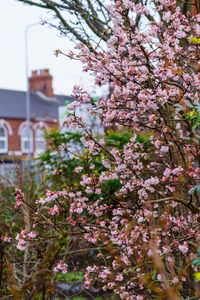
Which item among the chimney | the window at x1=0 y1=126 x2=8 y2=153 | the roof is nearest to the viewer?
the window at x1=0 y1=126 x2=8 y2=153

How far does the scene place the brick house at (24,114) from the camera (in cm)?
3225

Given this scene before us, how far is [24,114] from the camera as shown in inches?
1305

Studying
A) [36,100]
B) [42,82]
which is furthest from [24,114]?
→ [42,82]

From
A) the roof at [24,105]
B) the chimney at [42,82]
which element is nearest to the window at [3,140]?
the roof at [24,105]

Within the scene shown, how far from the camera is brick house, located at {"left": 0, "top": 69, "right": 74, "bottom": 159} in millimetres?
32250

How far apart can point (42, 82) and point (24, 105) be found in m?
4.32

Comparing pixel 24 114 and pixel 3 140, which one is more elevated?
pixel 24 114

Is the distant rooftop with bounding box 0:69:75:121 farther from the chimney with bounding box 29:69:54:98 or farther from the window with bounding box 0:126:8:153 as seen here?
the window with bounding box 0:126:8:153

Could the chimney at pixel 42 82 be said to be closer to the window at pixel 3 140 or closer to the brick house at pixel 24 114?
the brick house at pixel 24 114

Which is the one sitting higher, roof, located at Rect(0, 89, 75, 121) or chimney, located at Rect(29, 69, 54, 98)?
chimney, located at Rect(29, 69, 54, 98)

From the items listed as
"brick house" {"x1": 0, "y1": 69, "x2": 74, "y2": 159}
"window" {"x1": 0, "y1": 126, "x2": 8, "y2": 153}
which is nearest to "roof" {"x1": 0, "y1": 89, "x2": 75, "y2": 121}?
"brick house" {"x1": 0, "y1": 69, "x2": 74, "y2": 159}

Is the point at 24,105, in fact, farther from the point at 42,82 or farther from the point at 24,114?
the point at 42,82

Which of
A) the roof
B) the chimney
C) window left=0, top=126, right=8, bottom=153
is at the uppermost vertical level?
the chimney

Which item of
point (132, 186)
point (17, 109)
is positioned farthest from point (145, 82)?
point (17, 109)
